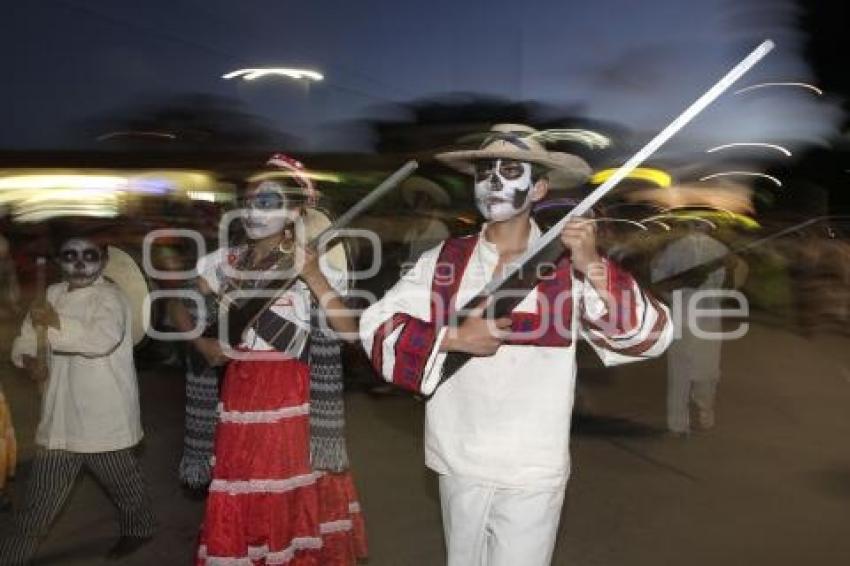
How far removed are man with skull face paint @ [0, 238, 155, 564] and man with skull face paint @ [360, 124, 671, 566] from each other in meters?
1.91

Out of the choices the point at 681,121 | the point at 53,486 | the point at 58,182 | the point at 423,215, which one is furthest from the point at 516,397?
the point at 58,182

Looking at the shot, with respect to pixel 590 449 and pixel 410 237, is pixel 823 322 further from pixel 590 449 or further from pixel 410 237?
pixel 590 449

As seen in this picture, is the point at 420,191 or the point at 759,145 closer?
the point at 420,191

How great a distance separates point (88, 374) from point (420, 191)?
7.54 metres

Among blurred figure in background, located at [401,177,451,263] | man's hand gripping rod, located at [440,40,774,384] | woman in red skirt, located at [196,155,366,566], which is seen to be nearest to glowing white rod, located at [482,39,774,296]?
man's hand gripping rod, located at [440,40,774,384]

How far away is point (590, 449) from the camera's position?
702 cm

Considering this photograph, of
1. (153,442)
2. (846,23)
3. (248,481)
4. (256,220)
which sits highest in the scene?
(846,23)

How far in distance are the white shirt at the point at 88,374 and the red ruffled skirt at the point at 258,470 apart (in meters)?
0.89

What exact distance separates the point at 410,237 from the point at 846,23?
110 feet

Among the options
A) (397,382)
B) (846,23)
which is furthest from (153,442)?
(846,23)

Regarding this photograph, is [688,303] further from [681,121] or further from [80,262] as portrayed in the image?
[681,121]

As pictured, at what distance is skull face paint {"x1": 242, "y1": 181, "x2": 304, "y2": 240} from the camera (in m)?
3.84

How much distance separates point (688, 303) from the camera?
7.28 m

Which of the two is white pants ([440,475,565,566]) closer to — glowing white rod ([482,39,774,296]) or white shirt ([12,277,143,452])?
glowing white rod ([482,39,774,296])
